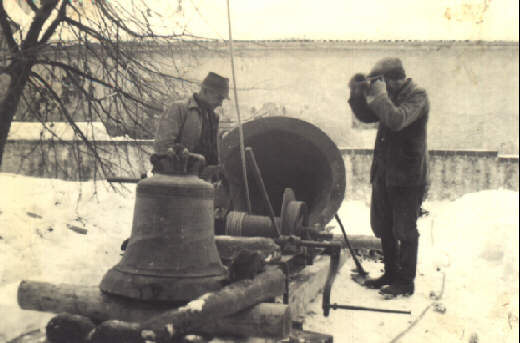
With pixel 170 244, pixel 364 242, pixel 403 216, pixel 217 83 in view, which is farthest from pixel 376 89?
pixel 364 242

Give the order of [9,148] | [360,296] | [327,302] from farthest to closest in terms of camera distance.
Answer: [9,148] → [360,296] → [327,302]

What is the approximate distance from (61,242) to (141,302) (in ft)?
12.3

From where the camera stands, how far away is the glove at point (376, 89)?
4.01 meters

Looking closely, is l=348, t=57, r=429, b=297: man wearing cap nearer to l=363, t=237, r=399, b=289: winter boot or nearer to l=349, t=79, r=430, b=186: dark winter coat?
l=349, t=79, r=430, b=186: dark winter coat

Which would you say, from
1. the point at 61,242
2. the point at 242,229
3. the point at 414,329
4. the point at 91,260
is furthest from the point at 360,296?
the point at 61,242

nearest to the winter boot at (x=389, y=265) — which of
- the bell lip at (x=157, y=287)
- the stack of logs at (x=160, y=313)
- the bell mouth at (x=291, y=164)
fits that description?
the bell mouth at (x=291, y=164)

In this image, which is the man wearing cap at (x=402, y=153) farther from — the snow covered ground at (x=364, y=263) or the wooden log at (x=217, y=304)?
the wooden log at (x=217, y=304)

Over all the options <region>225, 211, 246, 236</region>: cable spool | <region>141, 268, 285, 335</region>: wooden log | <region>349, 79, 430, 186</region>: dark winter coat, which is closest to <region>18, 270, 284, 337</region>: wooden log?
<region>141, 268, 285, 335</region>: wooden log

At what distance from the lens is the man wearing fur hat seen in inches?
167

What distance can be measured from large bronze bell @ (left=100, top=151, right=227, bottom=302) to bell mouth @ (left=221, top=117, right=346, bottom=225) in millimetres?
2421

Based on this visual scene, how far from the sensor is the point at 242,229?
14.3ft

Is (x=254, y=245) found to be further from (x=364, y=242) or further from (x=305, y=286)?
(x=364, y=242)

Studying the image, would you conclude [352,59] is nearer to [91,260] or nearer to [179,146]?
[91,260]

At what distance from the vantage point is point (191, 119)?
14.5 ft
